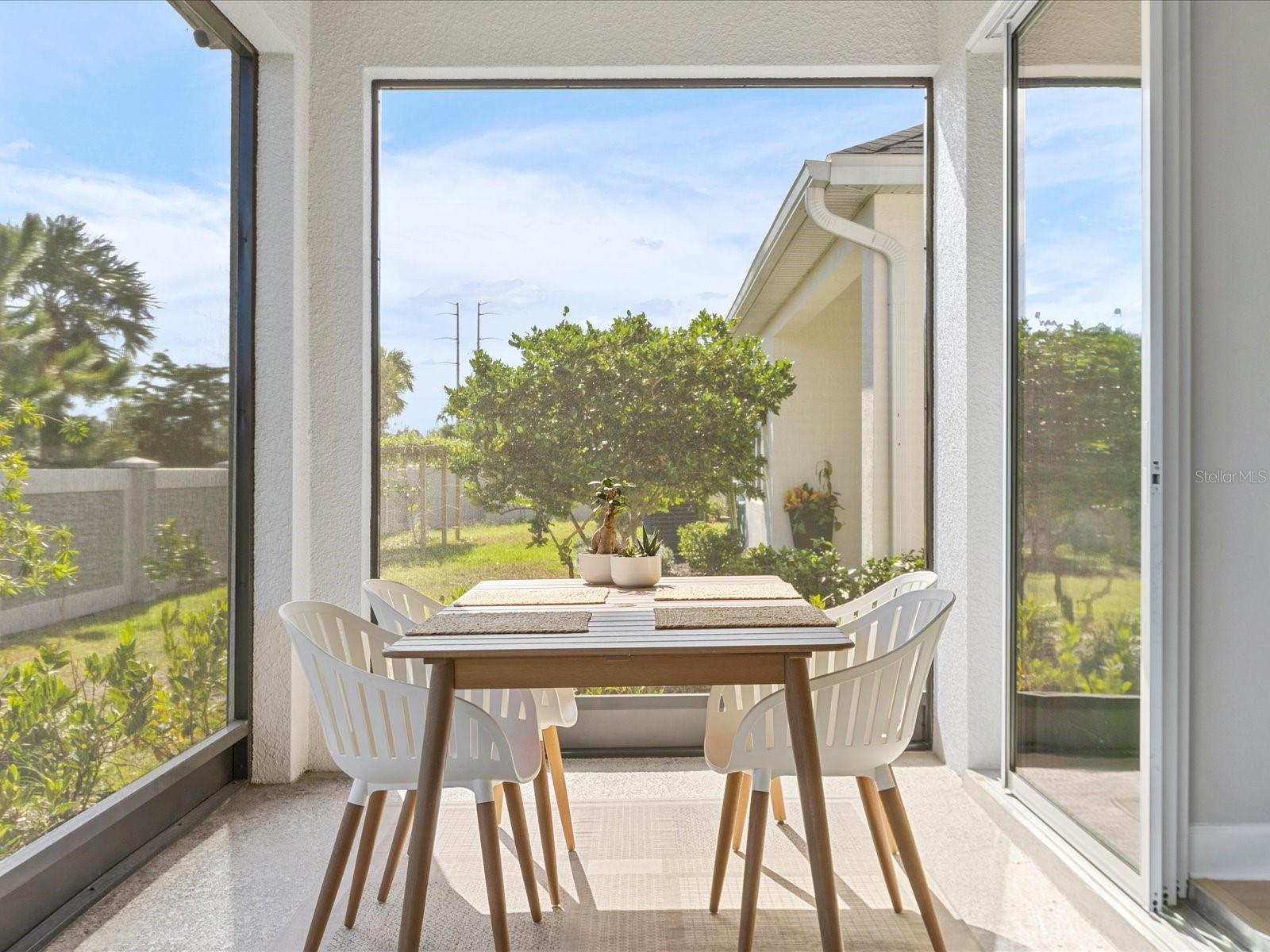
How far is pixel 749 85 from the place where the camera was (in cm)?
402

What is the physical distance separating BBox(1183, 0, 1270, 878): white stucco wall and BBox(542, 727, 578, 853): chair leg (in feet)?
5.46

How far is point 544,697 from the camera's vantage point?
2922 millimetres

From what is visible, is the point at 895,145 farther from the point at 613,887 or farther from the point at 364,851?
the point at 364,851

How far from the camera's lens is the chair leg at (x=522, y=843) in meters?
2.41

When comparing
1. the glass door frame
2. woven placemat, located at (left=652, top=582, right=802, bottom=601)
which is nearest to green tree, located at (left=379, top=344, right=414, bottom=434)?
woven placemat, located at (left=652, top=582, right=802, bottom=601)

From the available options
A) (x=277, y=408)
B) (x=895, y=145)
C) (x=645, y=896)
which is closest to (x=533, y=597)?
(x=645, y=896)

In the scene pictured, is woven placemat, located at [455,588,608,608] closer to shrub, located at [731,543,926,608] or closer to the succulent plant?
the succulent plant

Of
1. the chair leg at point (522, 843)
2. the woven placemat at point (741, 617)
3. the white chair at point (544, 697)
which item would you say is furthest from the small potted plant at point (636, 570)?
the chair leg at point (522, 843)

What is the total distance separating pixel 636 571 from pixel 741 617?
0.76 meters

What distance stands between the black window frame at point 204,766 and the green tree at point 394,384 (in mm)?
536

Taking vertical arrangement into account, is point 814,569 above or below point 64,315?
below

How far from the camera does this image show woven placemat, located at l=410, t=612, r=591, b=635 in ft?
7.64

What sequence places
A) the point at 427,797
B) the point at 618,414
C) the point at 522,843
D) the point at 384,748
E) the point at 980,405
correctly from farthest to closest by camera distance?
the point at 618,414, the point at 980,405, the point at 522,843, the point at 384,748, the point at 427,797

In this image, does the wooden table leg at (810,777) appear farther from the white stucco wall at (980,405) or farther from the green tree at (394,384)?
the green tree at (394,384)
